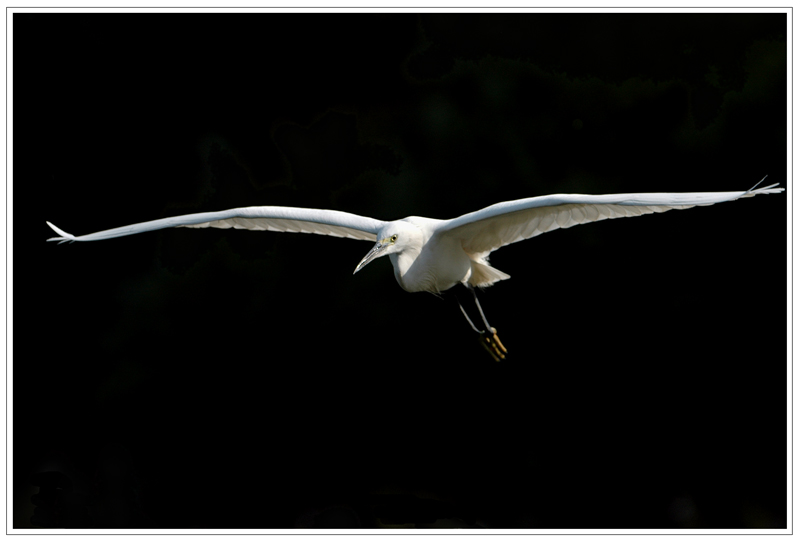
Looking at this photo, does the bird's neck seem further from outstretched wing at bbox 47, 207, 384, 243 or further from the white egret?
outstretched wing at bbox 47, 207, 384, 243

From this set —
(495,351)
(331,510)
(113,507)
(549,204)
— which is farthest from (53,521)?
(549,204)

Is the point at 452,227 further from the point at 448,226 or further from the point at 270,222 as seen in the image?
the point at 270,222

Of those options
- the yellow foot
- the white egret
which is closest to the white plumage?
the white egret

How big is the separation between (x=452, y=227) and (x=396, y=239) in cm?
19

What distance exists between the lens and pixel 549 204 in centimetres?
206

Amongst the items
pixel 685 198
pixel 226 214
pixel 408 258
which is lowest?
pixel 685 198

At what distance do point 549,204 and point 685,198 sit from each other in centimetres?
36

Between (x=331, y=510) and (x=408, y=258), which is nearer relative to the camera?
(x=408, y=258)

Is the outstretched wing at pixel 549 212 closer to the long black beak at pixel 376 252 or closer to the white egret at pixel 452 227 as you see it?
the white egret at pixel 452 227

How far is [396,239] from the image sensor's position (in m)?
2.35

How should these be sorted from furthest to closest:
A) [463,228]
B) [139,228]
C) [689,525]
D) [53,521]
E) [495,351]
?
[689,525]
[53,521]
[495,351]
[139,228]
[463,228]

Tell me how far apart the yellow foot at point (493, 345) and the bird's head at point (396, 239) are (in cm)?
53

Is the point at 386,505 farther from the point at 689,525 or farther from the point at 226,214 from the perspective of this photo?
the point at 226,214

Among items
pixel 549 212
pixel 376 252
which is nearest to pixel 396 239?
pixel 376 252
